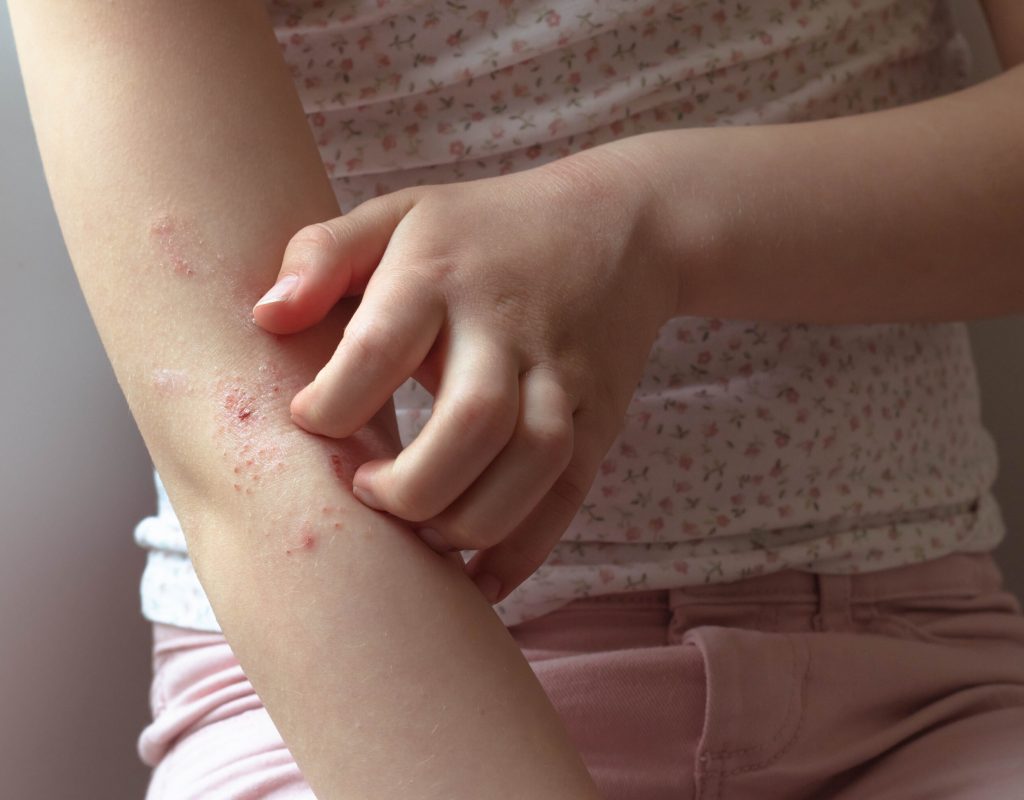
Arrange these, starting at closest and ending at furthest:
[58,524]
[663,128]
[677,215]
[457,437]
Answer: [457,437]
[677,215]
[663,128]
[58,524]

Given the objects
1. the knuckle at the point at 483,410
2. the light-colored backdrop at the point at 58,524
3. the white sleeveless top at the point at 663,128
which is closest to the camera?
the knuckle at the point at 483,410

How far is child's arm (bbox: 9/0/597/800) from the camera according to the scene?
51cm

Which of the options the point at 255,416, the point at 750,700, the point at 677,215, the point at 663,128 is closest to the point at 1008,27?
the point at 663,128

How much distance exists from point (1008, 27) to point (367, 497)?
60cm

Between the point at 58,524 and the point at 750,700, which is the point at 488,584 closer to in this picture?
the point at 750,700

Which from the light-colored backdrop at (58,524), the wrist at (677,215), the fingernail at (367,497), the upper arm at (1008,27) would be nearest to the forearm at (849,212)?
the wrist at (677,215)

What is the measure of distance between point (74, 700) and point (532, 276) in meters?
0.65

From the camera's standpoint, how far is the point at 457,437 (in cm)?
49

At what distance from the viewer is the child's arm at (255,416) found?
506 mm

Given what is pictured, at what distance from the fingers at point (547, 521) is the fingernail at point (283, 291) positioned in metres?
0.15

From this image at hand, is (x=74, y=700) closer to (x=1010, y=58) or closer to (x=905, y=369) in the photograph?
(x=905, y=369)

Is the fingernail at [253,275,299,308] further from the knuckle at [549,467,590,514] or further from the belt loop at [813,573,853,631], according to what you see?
the belt loop at [813,573,853,631]

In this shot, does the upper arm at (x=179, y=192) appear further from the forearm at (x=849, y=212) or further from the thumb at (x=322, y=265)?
the forearm at (x=849, y=212)

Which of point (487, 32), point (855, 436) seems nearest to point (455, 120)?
point (487, 32)
